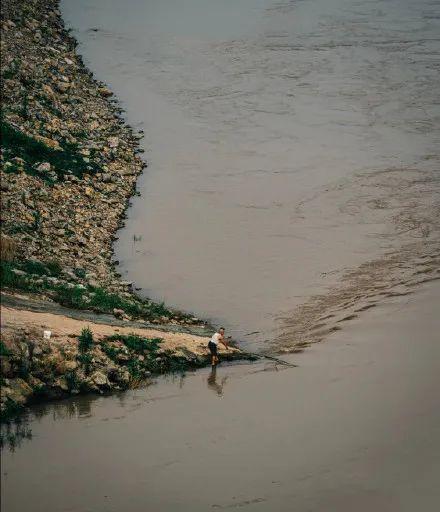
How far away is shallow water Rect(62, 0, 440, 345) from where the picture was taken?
20.4 m

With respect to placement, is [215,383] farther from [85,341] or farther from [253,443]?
[85,341]

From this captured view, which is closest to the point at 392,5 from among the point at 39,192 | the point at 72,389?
the point at 39,192

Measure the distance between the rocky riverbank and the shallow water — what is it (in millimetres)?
884

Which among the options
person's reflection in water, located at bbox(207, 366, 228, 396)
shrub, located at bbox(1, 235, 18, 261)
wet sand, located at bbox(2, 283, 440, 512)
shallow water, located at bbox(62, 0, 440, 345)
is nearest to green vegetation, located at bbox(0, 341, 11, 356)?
wet sand, located at bbox(2, 283, 440, 512)

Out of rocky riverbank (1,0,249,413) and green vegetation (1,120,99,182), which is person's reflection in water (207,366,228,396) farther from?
green vegetation (1,120,99,182)

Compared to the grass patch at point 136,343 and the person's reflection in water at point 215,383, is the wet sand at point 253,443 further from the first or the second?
the grass patch at point 136,343

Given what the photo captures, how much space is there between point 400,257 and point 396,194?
11.4 feet

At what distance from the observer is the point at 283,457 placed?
44.4 ft

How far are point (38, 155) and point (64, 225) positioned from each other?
331 cm

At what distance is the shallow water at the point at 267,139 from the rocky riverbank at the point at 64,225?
0.88 metres

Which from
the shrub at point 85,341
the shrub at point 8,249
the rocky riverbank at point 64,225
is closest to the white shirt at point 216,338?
the rocky riverbank at point 64,225

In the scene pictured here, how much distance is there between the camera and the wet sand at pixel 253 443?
12.4m

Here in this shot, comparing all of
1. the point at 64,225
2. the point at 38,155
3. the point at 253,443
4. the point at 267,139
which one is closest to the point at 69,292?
the point at 64,225

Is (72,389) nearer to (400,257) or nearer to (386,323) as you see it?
(386,323)
